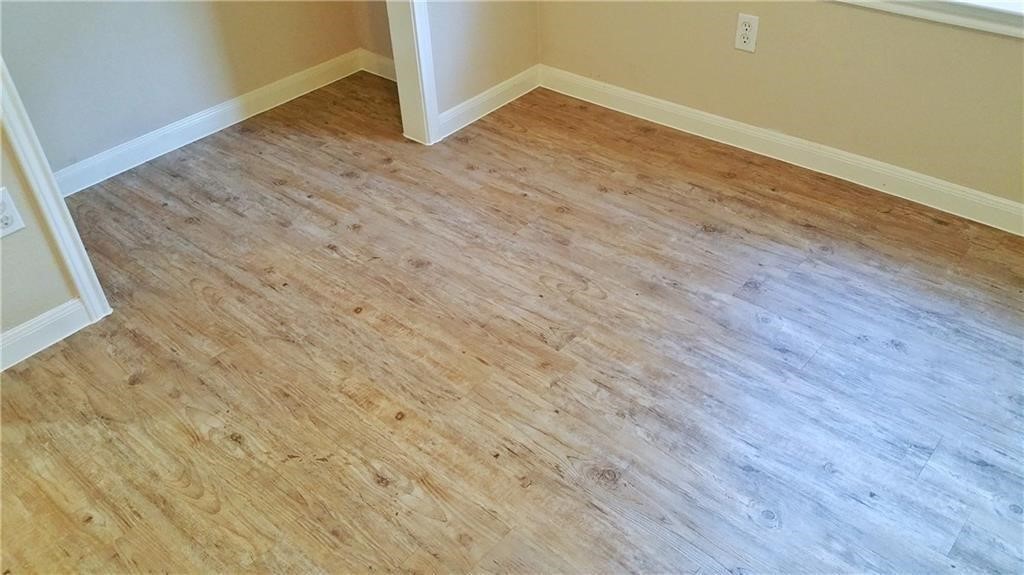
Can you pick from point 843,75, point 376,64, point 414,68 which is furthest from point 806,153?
point 376,64

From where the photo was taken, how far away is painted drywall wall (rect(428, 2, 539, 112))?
9.41 ft

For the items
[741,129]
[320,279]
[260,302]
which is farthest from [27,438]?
[741,129]

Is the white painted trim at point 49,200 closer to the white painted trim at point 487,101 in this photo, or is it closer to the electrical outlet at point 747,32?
the white painted trim at point 487,101

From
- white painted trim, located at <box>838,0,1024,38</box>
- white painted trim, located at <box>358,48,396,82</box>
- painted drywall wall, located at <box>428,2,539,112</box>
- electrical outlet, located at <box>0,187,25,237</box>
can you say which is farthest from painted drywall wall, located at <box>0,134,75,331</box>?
white painted trim, located at <box>838,0,1024,38</box>

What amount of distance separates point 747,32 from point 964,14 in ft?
2.24

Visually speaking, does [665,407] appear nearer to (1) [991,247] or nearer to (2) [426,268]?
(2) [426,268]

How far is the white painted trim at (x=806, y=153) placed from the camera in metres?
2.44

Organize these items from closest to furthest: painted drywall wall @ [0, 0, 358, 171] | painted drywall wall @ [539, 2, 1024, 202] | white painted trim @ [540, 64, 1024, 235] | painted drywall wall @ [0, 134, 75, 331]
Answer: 1. painted drywall wall @ [0, 134, 75, 331]
2. painted drywall wall @ [539, 2, 1024, 202]
3. white painted trim @ [540, 64, 1024, 235]
4. painted drywall wall @ [0, 0, 358, 171]

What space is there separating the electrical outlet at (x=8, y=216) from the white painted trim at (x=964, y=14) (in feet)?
8.22

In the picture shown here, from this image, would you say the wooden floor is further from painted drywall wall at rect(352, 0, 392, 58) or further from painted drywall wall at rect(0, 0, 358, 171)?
painted drywall wall at rect(352, 0, 392, 58)

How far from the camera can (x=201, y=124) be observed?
3107mm

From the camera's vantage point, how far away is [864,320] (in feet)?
6.98

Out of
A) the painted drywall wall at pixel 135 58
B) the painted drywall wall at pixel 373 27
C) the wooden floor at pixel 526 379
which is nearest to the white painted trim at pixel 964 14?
the wooden floor at pixel 526 379

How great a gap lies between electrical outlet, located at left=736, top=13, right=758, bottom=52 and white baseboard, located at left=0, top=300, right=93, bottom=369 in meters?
2.28
